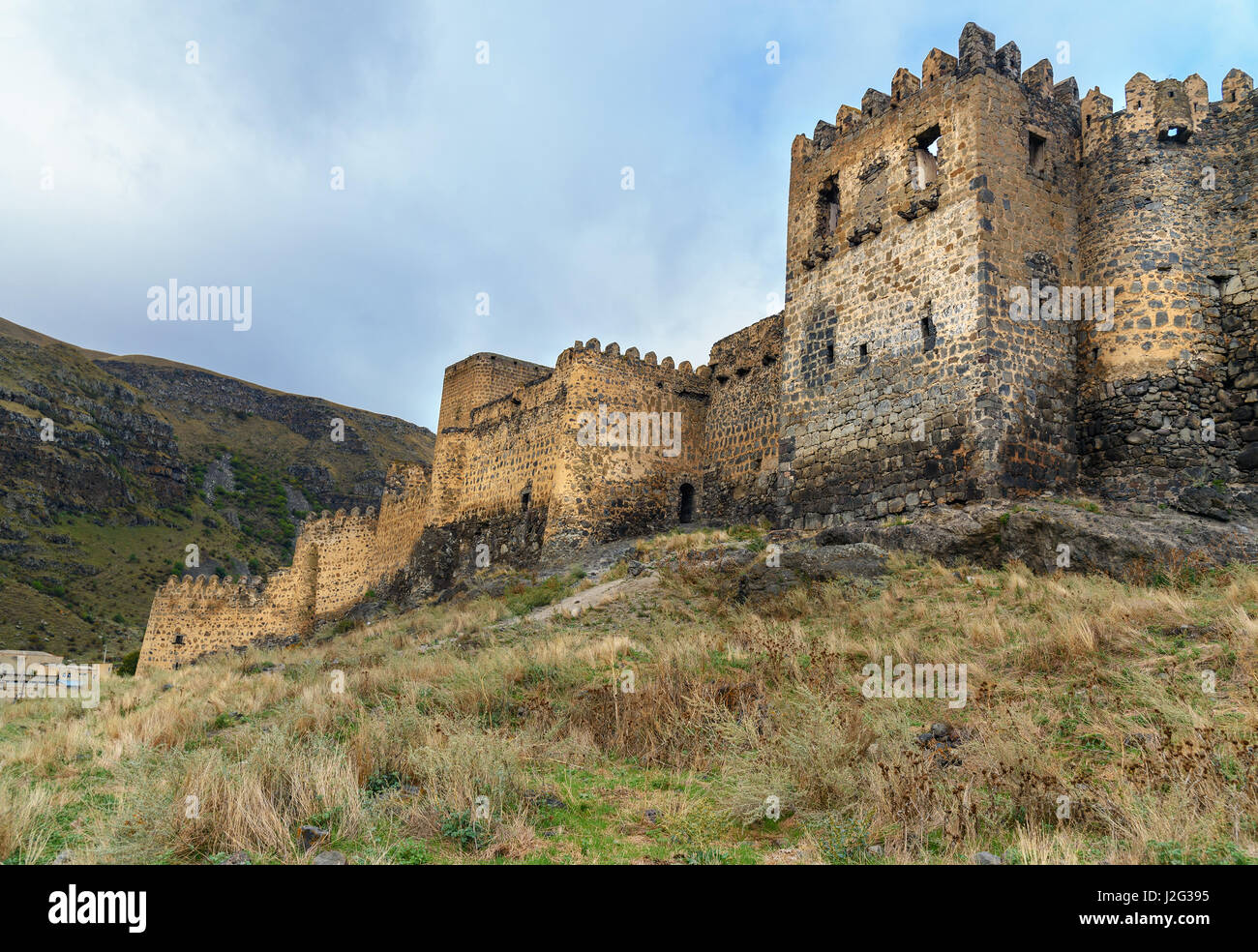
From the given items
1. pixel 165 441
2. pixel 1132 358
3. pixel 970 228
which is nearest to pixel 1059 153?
pixel 970 228

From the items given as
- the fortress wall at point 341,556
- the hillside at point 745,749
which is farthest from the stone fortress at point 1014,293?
the fortress wall at point 341,556

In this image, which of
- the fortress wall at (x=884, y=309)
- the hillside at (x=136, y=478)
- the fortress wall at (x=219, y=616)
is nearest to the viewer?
the fortress wall at (x=884, y=309)

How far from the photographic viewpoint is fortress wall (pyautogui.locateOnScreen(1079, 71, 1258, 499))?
1315 cm

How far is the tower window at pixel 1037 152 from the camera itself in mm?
14344

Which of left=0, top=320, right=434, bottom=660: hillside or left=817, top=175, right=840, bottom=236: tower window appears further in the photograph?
left=0, top=320, right=434, bottom=660: hillside

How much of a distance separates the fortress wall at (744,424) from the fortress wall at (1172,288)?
27.4 feet

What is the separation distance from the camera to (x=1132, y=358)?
1354 cm

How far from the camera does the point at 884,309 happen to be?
14.9m

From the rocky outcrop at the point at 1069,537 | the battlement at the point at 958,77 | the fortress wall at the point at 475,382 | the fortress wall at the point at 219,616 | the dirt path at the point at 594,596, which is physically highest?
the battlement at the point at 958,77

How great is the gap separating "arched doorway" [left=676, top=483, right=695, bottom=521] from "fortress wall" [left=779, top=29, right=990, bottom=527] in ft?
24.4

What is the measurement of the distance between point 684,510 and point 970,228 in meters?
12.0

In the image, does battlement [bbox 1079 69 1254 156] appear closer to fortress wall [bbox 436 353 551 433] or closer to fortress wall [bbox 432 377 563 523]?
fortress wall [bbox 432 377 563 523]

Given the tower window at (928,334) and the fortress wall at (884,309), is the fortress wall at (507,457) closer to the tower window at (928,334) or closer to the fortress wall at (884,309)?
the fortress wall at (884,309)

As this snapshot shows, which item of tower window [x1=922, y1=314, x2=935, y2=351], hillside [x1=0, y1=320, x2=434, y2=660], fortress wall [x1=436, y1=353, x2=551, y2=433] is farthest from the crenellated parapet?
hillside [x1=0, y1=320, x2=434, y2=660]
